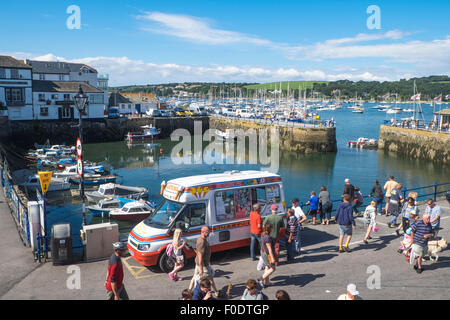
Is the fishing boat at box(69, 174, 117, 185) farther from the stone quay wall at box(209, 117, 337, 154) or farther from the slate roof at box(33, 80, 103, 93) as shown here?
the slate roof at box(33, 80, 103, 93)

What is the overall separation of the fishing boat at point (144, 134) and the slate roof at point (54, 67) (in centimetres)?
2573

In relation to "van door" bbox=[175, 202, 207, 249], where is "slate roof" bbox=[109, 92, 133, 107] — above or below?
above

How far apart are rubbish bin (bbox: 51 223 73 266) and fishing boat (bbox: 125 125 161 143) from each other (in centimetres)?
Answer: 5862

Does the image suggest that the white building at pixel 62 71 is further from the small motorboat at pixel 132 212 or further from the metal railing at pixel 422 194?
the metal railing at pixel 422 194

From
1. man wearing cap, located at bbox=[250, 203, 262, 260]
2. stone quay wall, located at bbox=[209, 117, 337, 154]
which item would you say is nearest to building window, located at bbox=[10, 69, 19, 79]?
stone quay wall, located at bbox=[209, 117, 337, 154]

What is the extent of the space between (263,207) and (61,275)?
6073 millimetres

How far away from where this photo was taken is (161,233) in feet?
34.4

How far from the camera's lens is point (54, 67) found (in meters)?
84.1

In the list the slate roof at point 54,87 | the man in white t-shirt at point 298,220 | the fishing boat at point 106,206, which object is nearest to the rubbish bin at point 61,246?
the man in white t-shirt at point 298,220

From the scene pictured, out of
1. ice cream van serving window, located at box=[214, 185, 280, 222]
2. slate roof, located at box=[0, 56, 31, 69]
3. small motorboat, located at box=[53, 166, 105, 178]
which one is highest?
slate roof, located at box=[0, 56, 31, 69]

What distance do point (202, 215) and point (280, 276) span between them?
107 inches

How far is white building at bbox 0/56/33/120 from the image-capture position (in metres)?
58.4

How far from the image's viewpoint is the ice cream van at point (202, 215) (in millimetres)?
10477
